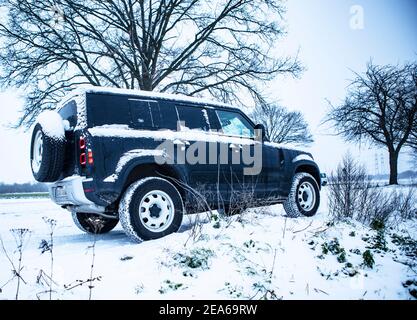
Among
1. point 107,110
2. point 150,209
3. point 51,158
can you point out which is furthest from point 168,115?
point 51,158

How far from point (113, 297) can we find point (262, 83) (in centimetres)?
1280

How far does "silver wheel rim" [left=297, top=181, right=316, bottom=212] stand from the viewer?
5.67 m

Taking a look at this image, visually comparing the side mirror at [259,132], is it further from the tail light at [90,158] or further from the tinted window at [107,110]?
the tail light at [90,158]

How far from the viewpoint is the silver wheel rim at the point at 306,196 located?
223 inches

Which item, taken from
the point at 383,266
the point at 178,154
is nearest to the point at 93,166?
the point at 178,154

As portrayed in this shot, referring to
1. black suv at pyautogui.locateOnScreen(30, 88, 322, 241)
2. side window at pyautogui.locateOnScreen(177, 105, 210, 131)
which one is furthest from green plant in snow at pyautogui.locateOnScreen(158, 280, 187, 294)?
side window at pyautogui.locateOnScreen(177, 105, 210, 131)

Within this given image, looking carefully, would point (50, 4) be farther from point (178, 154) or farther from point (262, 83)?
point (178, 154)

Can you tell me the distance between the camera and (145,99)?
14.1ft

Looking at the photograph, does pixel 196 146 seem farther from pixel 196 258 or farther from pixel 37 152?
pixel 37 152

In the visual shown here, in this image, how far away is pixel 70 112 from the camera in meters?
4.07

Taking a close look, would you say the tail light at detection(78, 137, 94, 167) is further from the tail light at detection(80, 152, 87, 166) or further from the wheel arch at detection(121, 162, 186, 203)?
the wheel arch at detection(121, 162, 186, 203)

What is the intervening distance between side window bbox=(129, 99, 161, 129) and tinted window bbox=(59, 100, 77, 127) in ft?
2.33

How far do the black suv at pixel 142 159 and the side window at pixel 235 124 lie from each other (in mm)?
22

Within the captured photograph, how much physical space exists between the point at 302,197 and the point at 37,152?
4.44m
